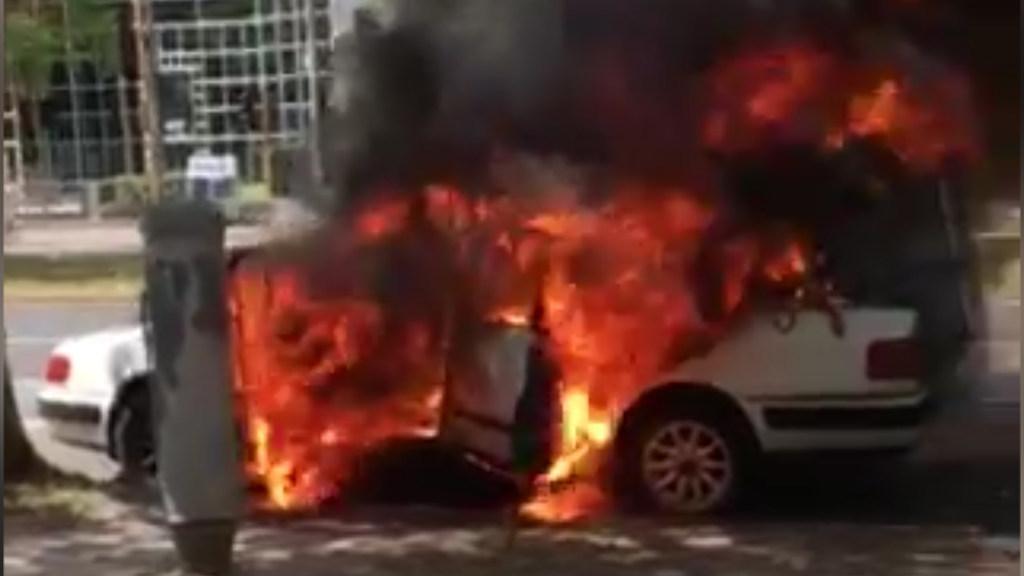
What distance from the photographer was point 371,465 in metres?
4.18

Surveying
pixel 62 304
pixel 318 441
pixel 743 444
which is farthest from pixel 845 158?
pixel 62 304

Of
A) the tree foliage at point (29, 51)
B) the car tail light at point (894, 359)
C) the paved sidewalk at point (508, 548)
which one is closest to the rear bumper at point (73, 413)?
the paved sidewalk at point (508, 548)

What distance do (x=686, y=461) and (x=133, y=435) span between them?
1260 millimetres

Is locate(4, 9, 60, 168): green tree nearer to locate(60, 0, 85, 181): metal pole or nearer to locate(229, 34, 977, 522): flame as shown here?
locate(60, 0, 85, 181): metal pole

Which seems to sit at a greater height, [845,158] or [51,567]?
[845,158]

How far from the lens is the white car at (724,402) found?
13.2 ft

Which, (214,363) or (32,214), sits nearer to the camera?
(32,214)

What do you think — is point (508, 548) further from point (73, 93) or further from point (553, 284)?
point (73, 93)

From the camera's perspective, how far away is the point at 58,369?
399 cm

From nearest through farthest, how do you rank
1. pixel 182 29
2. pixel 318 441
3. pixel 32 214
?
1. pixel 32 214
2. pixel 182 29
3. pixel 318 441

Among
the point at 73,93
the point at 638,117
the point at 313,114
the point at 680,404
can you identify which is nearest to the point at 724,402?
the point at 680,404

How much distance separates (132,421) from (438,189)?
0.88m

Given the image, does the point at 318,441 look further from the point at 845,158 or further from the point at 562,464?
the point at 845,158

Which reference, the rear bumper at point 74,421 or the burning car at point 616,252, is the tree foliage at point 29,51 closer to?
the burning car at point 616,252
